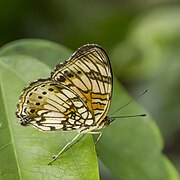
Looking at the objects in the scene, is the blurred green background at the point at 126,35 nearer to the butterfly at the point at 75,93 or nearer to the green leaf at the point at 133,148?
the green leaf at the point at 133,148

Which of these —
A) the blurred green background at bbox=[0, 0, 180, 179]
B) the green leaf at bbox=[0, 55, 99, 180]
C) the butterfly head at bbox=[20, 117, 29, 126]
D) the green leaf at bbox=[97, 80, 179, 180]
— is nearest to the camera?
the green leaf at bbox=[0, 55, 99, 180]

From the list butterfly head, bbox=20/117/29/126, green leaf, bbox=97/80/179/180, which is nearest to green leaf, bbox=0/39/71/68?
green leaf, bbox=97/80/179/180

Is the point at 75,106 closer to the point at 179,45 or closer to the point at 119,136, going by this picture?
the point at 119,136

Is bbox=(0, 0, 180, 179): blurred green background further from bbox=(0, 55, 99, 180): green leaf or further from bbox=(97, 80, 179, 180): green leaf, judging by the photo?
bbox=(0, 55, 99, 180): green leaf

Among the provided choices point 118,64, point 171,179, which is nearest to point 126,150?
point 171,179

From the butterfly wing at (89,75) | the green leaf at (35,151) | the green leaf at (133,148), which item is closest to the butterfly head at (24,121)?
the green leaf at (35,151)
